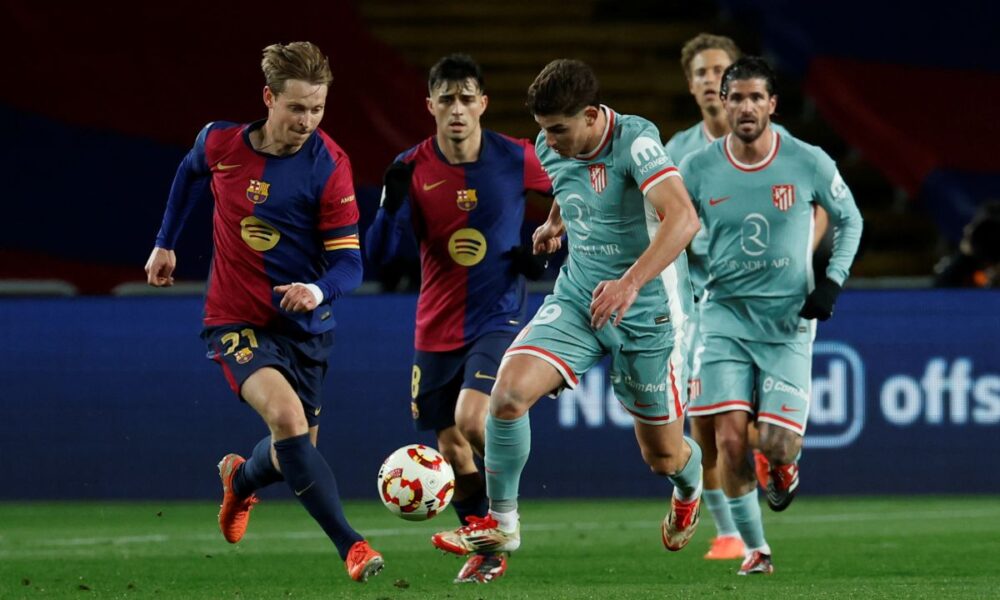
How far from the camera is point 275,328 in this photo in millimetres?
7441

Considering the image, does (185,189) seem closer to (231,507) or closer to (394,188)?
(394,188)

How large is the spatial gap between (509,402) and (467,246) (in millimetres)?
1372

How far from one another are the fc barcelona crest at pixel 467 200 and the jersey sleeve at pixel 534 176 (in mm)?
273

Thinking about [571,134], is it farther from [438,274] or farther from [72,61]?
[72,61]

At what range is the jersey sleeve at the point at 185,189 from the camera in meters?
7.59

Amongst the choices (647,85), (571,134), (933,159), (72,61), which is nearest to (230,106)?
(72,61)

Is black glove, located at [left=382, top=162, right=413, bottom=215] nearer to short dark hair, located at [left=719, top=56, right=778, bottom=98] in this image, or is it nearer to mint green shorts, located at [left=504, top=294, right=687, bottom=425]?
mint green shorts, located at [left=504, top=294, right=687, bottom=425]

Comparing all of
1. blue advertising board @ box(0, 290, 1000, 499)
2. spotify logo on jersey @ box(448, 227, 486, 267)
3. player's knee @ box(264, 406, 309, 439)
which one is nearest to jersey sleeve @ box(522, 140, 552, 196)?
spotify logo on jersey @ box(448, 227, 486, 267)

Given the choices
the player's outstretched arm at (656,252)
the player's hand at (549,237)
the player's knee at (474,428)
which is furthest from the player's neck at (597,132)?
the player's knee at (474,428)

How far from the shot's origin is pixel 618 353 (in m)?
7.28

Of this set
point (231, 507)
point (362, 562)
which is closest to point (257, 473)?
point (231, 507)

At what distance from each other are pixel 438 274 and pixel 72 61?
826cm

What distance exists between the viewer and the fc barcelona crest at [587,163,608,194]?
7117 millimetres

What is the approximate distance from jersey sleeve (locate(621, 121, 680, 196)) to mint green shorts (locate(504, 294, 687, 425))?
59 centimetres
